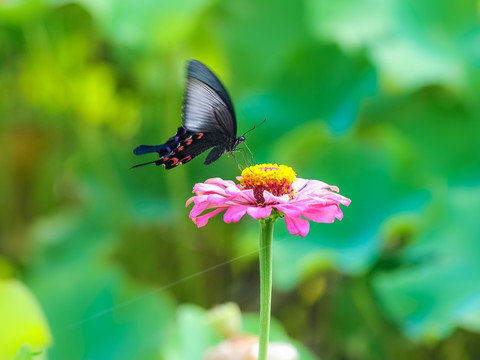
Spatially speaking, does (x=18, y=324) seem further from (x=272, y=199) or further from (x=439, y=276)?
(x=439, y=276)

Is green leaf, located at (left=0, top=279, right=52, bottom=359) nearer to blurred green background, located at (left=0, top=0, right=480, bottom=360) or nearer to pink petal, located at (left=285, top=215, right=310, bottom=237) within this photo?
blurred green background, located at (left=0, top=0, right=480, bottom=360)

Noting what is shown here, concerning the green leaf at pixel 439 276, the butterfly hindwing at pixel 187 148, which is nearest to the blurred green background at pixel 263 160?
the green leaf at pixel 439 276

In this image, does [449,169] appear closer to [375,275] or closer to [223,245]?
[375,275]

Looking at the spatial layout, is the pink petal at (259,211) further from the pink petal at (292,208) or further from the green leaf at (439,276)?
the green leaf at (439,276)

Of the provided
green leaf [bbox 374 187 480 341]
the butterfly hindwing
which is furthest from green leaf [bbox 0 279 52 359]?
green leaf [bbox 374 187 480 341]

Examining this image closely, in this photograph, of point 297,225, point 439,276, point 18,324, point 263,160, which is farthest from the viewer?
point 263,160

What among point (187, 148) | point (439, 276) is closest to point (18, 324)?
point (187, 148)

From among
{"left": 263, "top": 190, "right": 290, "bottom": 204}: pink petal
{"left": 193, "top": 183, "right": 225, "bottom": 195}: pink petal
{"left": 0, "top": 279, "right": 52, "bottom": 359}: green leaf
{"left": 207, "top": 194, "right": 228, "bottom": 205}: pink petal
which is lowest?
{"left": 263, "top": 190, "right": 290, "bottom": 204}: pink petal
